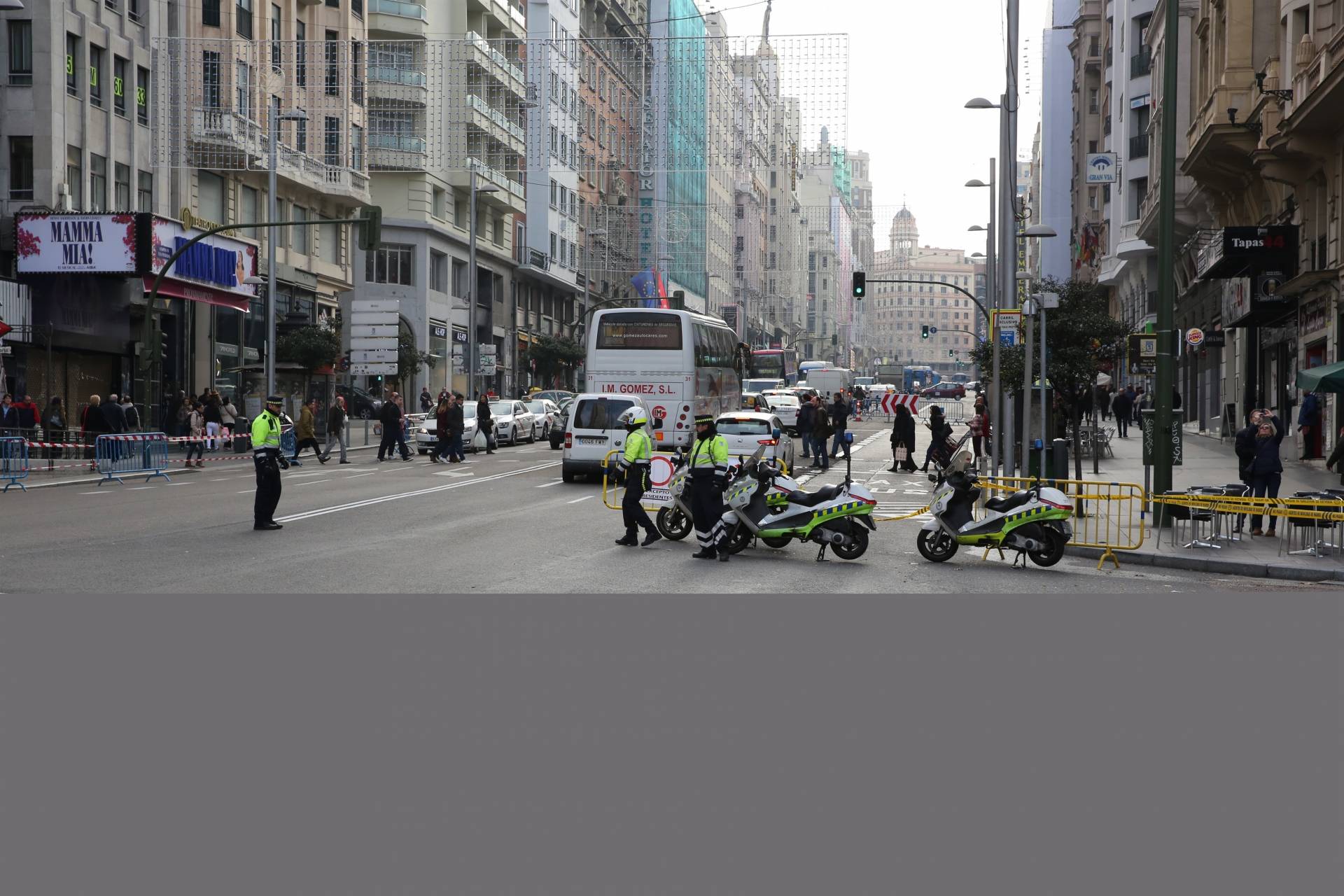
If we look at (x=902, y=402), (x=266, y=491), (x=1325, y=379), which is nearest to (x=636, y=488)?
(x=266, y=491)

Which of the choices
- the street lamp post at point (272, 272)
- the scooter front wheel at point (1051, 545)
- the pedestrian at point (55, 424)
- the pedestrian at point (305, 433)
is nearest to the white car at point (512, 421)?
the street lamp post at point (272, 272)

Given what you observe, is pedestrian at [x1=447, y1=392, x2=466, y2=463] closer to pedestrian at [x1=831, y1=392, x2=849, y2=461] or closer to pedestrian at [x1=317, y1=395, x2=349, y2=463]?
pedestrian at [x1=317, y1=395, x2=349, y2=463]

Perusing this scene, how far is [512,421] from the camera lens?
48156mm

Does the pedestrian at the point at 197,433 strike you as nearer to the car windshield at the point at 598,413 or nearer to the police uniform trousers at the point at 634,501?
the car windshield at the point at 598,413

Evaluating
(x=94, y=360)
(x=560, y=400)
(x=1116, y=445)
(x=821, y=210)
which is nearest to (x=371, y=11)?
(x=560, y=400)

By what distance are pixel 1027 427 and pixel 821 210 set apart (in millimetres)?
163778

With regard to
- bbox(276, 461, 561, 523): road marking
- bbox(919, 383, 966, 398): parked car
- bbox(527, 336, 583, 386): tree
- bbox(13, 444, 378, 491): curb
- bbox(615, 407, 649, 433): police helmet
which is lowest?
bbox(13, 444, 378, 491): curb

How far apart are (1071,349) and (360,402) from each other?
34344mm

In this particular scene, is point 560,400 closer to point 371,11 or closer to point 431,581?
point 371,11

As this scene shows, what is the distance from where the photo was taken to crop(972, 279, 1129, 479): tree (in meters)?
31.2

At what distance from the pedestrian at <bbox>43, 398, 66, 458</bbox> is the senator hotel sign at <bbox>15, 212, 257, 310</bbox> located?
3.52 metres

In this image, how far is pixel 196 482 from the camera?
29.2 metres

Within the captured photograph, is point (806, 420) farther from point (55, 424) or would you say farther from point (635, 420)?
point (635, 420)

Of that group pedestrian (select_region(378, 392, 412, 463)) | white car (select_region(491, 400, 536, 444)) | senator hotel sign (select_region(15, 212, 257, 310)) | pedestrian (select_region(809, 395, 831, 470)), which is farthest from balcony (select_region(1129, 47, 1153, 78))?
senator hotel sign (select_region(15, 212, 257, 310))
